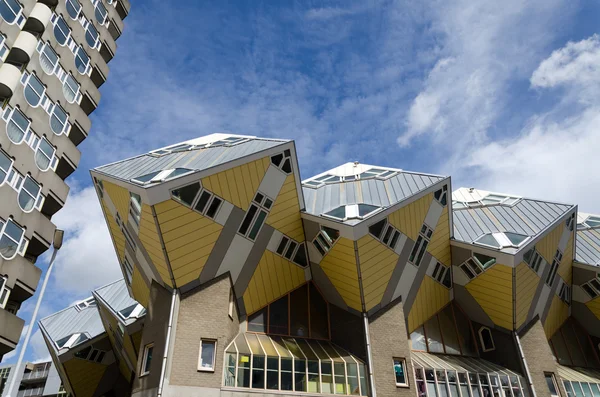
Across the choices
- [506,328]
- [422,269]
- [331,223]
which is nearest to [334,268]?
[331,223]

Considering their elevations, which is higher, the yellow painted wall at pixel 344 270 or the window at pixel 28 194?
the window at pixel 28 194

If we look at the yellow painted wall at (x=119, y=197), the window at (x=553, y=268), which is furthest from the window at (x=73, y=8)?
the window at (x=553, y=268)

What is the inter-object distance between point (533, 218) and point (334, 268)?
13733mm

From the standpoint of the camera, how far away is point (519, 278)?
80.7ft

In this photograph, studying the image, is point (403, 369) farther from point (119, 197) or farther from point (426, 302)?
point (119, 197)

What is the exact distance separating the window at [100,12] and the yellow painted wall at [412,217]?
24.8 meters

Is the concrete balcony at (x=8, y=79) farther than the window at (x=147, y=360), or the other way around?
the concrete balcony at (x=8, y=79)

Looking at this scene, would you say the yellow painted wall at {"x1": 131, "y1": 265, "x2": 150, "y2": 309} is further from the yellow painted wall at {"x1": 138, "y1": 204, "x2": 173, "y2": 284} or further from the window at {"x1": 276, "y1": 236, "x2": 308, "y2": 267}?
the window at {"x1": 276, "y1": 236, "x2": 308, "y2": 267}

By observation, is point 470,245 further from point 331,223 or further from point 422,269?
point 331,223

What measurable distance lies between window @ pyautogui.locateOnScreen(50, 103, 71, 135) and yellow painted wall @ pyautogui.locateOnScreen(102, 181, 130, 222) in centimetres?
535

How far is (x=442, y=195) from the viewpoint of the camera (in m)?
24.9

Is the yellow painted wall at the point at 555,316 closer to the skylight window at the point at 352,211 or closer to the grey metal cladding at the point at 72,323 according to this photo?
the skylight window at the point at 352,211

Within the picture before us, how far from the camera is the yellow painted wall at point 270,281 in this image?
74.1 feet

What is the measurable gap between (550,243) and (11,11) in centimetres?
3260
